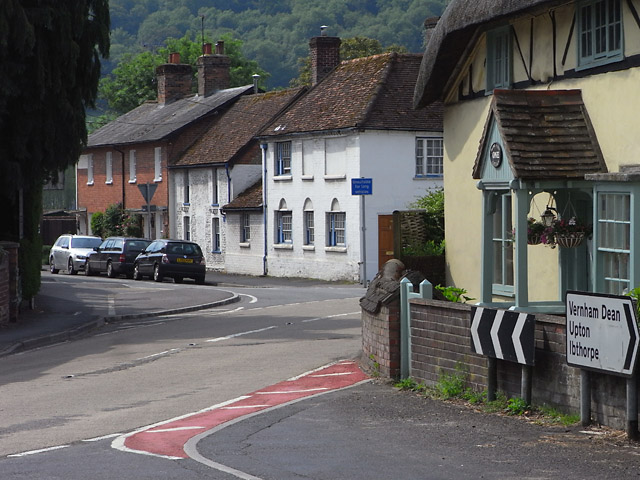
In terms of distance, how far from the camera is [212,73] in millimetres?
62406

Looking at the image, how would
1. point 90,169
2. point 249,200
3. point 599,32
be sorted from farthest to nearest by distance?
point 90,169 → point 249,200 → point 599,32

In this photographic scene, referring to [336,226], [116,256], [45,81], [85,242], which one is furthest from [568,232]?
[85,242]

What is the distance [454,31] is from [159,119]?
44.7m

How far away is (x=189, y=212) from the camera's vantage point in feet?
186

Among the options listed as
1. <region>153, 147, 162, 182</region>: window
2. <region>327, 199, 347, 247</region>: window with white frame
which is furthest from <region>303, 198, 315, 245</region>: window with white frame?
<region>153, 147, 162, 182</region>: window

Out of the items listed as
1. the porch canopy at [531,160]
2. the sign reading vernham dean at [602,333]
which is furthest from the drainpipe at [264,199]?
the sign reading vernham dean at [602,333]

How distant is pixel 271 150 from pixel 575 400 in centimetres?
3776

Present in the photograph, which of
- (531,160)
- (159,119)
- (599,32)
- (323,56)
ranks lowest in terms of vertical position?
(531,160)

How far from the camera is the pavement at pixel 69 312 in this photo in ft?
73.7

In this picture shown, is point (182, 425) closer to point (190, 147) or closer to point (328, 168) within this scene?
point (328, 168)

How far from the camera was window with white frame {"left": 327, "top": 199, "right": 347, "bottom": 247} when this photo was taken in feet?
142

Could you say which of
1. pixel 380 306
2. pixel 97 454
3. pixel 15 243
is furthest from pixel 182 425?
pixel 15 243

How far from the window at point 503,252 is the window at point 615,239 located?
366cm

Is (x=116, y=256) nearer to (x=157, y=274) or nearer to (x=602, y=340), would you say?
(x=157, y=274)
